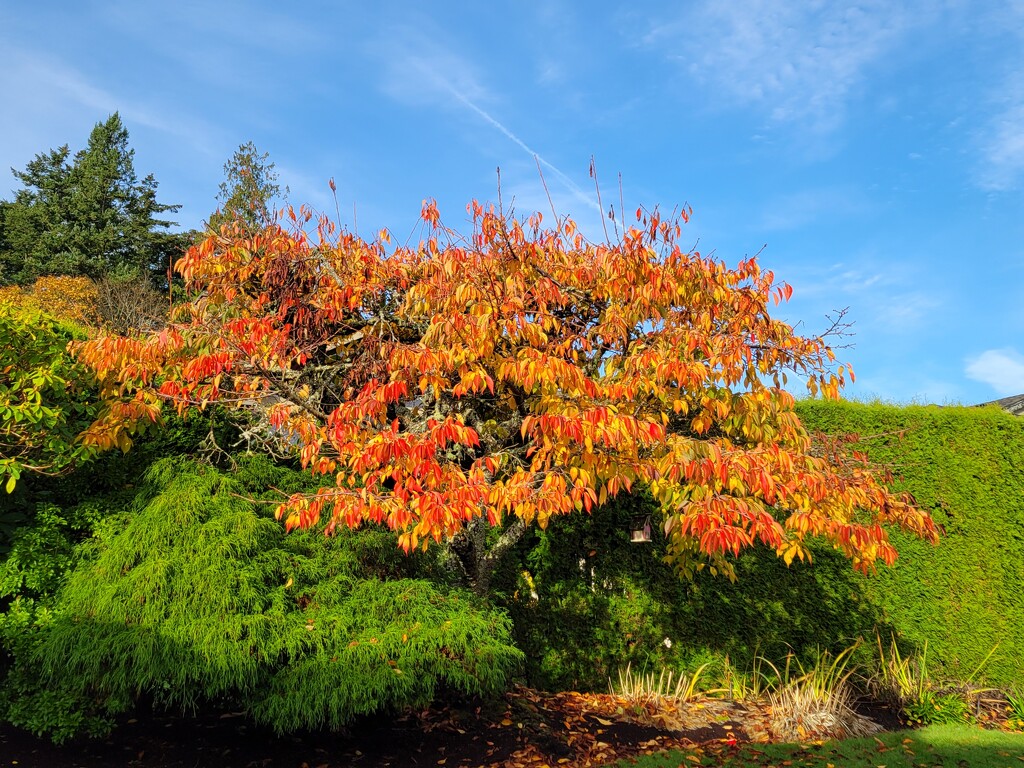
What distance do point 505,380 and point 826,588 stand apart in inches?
199

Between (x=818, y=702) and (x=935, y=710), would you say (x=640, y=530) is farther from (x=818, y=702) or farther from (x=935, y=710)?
(x=935, y=710)

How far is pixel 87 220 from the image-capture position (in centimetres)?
3259

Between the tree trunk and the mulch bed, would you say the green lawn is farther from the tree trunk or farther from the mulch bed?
the tree trunk

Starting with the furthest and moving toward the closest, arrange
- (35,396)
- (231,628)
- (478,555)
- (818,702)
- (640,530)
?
(640,530), (818,702), (478,555), (35,396), (231,628)

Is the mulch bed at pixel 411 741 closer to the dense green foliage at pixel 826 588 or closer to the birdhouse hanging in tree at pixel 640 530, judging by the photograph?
the dense green foliage at pixel 826 588

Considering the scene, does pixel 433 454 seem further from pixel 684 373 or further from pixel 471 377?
pixel 684 373

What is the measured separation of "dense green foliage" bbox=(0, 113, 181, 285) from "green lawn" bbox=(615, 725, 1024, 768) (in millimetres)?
29448

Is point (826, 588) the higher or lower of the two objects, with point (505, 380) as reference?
lower

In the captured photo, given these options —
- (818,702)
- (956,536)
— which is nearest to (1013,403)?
(956,536)

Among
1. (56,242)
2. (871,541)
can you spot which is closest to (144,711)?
(871,541)

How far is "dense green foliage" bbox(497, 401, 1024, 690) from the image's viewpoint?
8000 mm

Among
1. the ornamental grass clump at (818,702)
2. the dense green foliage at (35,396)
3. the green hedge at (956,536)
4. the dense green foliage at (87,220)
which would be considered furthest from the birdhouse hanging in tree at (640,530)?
the dense green foliage at (87,220)

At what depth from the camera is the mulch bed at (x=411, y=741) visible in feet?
18.5

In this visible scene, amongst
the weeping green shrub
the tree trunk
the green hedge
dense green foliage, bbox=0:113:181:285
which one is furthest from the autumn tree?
dense green foliage, bbox=0:113:181:285
